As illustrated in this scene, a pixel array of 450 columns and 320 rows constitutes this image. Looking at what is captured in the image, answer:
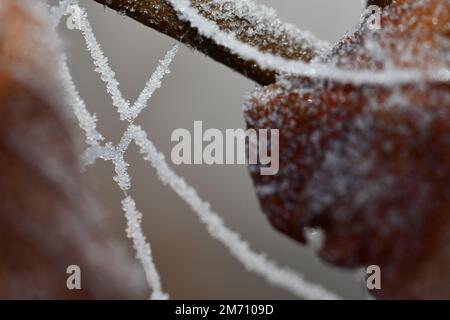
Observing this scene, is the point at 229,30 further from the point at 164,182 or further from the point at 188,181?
the point at 188,181

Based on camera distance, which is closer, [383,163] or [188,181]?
[383,163]

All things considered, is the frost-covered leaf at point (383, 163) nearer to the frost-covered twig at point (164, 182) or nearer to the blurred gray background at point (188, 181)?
the frost-covered twig at point (164, 182)

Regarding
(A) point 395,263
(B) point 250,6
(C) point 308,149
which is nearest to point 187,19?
(B) point 250,6

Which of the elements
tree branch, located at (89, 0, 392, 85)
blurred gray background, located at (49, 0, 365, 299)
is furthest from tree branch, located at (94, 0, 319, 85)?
blurred gray background, located at (49, 0, 365, 299)

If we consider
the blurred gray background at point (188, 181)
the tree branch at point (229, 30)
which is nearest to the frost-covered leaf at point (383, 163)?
the tree branch at point (229, 30)

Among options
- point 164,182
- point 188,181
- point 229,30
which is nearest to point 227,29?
point 229,30

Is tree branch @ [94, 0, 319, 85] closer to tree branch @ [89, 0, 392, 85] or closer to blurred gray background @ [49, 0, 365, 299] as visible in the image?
tree branch @ [89, 0, 392, 85]

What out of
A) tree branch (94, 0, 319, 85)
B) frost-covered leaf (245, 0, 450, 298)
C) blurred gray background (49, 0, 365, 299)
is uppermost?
blurred gray background (49, 0, 365, 299)
